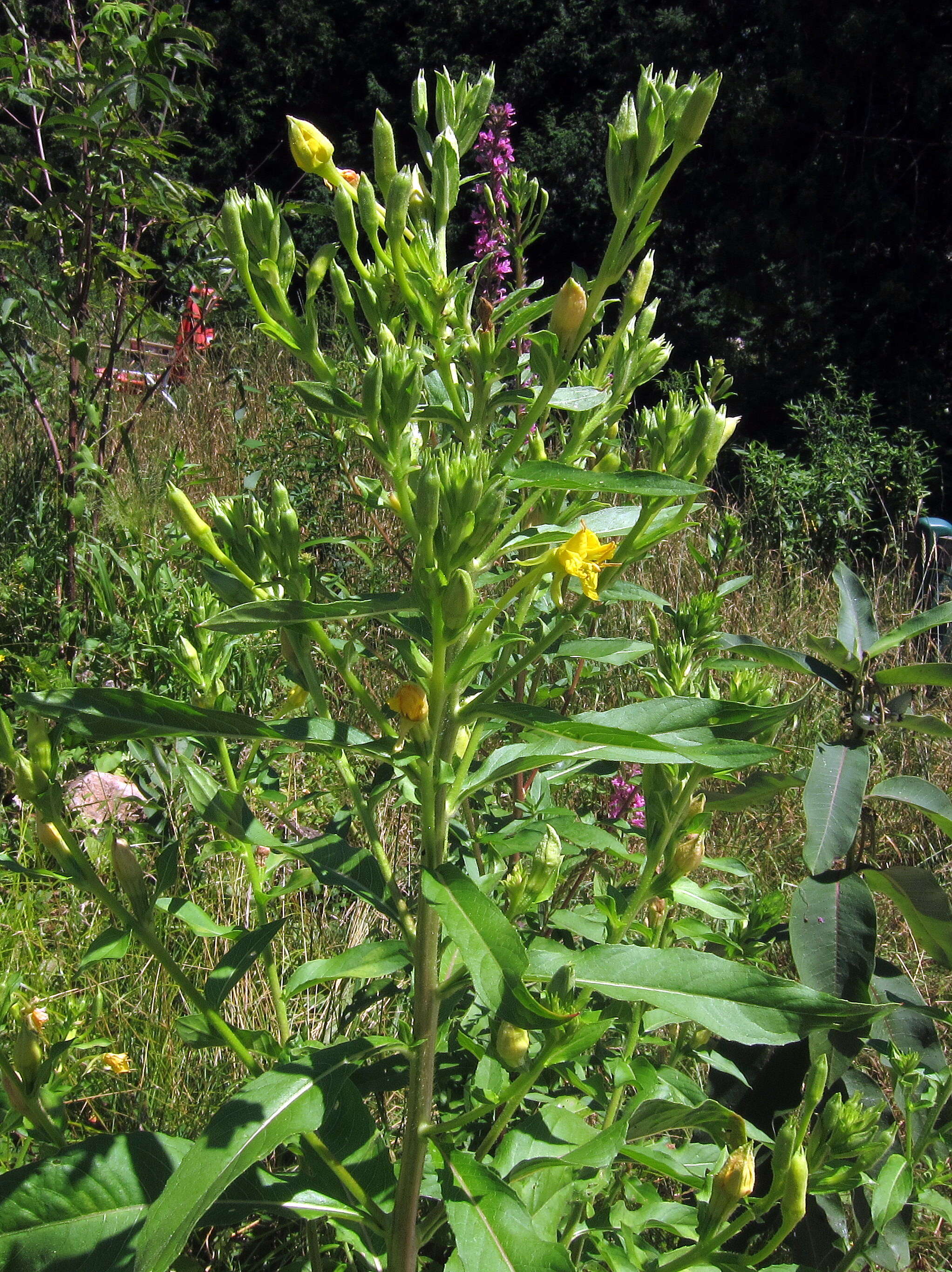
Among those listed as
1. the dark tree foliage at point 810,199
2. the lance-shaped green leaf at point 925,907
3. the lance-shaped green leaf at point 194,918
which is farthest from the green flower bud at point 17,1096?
the dark tree foliage at point 810,199

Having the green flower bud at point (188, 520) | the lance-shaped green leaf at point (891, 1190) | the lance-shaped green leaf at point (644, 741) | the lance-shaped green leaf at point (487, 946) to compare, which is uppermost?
the green flower bud at point (188, 520)

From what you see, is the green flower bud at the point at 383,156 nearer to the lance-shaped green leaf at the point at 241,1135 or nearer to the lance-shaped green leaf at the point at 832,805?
the lance-shaped green leaf at the point at 241,1135

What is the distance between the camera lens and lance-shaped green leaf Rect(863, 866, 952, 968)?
4.60 ft

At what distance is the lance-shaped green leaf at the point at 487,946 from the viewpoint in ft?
2.39

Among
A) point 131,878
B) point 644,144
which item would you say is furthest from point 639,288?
point 131,878

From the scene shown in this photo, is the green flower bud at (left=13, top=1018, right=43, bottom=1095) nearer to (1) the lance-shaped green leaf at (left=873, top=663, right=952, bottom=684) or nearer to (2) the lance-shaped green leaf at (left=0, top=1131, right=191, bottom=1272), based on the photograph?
(2) the lance-shaped green leaf at (left=0, top=1131, right=191, bottom=1272)

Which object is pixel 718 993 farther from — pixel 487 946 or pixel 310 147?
pixel 310 147

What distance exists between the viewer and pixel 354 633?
1013 mm

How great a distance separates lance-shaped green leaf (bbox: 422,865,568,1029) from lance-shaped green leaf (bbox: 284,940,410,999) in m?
0.18

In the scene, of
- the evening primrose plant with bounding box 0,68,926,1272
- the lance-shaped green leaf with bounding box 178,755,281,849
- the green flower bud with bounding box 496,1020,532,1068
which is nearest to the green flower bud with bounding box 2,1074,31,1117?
the evening primrose plant with bounding box 0,68,926,1272

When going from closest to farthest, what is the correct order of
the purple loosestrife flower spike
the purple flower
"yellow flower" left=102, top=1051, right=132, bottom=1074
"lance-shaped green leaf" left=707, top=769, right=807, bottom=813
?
"lance-shaped green leaf" left=707, top=769, right=807, bottom=813 → "yellow flower" left=102, top=1051, right=132, bottom=1074 → the purple flower → the purple loosestrife flower spike

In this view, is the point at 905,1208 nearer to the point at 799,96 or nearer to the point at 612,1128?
the point at 612,1128

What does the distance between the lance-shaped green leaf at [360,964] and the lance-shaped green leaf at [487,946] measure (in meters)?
0.18

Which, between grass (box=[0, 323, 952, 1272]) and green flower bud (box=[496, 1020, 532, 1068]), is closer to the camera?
green flower bud (box=[496, 1020, 532, 1068])
